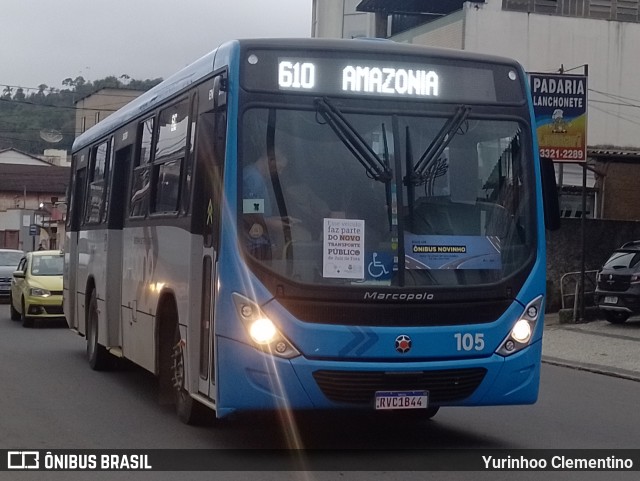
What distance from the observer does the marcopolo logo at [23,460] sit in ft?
28.5

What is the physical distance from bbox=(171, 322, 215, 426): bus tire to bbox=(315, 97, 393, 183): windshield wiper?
2.50 meters

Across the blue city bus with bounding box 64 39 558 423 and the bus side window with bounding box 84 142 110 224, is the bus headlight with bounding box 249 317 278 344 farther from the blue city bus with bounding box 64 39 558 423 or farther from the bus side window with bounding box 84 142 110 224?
the bus side window with bounding box 84 142 110 224

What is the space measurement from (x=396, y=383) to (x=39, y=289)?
53.6 ft

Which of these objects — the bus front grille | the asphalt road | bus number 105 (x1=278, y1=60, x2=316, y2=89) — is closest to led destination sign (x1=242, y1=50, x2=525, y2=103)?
bus number 105 (x1=278, y1=60, x2=316, y2=89)

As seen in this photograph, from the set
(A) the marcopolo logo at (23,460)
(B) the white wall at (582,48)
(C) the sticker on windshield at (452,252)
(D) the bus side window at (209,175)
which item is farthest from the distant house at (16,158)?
(C) the sticker on windshield at (452,252)

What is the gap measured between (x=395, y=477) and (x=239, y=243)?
2102 millimetres

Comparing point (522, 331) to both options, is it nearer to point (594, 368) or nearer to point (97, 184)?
point (97, 184)

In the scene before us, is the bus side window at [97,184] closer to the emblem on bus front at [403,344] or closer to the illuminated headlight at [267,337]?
the illuminated headlight at [267,337]

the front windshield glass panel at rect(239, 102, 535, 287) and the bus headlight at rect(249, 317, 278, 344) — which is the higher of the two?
the front windshield glass panel at rect(239, 102, 535, 287)

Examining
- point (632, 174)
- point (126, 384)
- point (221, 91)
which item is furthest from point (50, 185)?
point (221, 91)

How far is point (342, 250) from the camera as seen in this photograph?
8.59m

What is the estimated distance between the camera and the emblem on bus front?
8.66 metres

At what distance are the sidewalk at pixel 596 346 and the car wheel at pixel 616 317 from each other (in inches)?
4.9

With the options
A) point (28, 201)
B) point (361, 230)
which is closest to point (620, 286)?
point (361, 230)
